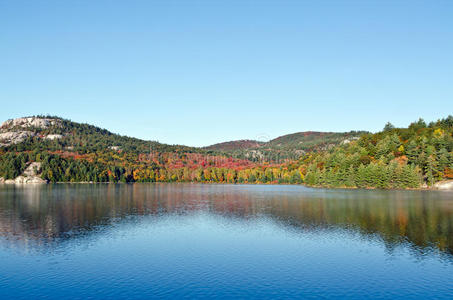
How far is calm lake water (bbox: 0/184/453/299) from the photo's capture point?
35969 millimetres

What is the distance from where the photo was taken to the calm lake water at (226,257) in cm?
3597

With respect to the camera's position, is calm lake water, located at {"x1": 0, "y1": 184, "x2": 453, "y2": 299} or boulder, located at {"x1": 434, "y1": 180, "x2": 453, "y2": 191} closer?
calm lake water, located at {"x1": 0, "y1": 184, "x2": 453, "y2": 299}

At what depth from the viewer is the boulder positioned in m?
189

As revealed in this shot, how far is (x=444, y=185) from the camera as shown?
191 m

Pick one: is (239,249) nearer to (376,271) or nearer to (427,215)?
(376,271)

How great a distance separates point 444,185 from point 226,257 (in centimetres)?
18784

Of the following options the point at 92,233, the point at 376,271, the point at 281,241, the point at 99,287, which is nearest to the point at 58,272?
the point at 99,287

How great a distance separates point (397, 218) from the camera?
82750 millimetres

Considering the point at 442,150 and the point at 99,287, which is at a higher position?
the point at 442,150

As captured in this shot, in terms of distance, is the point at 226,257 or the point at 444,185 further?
the point at 444,185

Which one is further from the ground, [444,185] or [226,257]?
[226,257]

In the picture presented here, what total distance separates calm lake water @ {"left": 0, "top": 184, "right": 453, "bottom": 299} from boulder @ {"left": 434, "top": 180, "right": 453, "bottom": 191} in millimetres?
126516

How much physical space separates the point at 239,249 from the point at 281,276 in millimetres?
13993

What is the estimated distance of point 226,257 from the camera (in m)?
48.7
